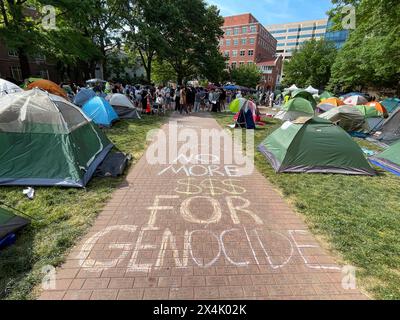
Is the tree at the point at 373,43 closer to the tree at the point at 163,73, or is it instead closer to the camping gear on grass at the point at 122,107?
the camping gear on grass at the point at 122,107

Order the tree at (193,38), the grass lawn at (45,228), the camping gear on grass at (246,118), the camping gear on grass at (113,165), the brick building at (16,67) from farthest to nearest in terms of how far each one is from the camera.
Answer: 1. the brick building at (16,67)
2. the tree at (193,38)
3. the camping gear on grass at (246,118)
4. the camping gear on grass at (113,165)
5. the grass lawn at (45,228)

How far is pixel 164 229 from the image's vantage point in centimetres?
390

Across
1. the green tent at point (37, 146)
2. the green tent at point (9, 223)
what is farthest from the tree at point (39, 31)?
the green tent at point (9, 223)

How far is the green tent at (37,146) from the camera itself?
5070 millimetres

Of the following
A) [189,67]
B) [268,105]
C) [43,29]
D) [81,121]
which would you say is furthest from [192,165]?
[189,67]

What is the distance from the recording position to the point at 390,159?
7867 millimetres

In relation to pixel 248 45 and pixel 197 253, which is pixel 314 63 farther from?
pixel 197 253

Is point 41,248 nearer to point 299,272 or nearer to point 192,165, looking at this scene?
point 299,272

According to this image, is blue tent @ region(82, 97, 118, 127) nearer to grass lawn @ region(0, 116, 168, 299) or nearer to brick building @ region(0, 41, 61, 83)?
grass lawn @ region(0, 116, 168, 299)

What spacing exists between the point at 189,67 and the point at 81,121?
3048cm

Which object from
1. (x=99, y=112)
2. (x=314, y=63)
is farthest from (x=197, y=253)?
(x=314, y=63)

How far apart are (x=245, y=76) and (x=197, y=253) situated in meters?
56.8

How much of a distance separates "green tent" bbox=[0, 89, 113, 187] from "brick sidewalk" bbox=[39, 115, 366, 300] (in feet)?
3.99

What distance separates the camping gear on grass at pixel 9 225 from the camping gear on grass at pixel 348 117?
13.1m
